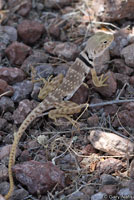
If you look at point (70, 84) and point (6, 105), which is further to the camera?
point (70, 84)

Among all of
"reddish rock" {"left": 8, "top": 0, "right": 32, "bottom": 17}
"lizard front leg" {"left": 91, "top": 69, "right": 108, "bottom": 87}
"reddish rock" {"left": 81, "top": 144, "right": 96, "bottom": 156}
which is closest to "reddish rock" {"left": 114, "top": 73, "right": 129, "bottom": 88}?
"lizard front leg" {"left": 91, "top": 69, "right": 108, "bottom": 87}

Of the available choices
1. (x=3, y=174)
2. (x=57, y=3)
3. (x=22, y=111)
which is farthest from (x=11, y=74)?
(x=57, y=3)

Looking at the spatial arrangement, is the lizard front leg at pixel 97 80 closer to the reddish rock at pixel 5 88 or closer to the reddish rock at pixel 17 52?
the reddish rock at pixel 5 88

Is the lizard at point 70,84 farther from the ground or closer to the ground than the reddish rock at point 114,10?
closer to the ground

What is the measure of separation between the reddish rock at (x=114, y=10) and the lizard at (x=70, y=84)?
0.86 metres

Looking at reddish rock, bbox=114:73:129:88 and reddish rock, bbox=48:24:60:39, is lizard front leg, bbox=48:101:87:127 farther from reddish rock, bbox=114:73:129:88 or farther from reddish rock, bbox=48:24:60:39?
reddish rock, bbox=48:24:60:39

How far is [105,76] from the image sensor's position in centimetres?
439

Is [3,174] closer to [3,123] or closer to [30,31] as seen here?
[3,123]

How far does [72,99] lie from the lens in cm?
434

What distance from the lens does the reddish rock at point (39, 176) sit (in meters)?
3.08

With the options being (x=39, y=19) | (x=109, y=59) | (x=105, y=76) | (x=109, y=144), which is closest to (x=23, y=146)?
(x=109, y=144)

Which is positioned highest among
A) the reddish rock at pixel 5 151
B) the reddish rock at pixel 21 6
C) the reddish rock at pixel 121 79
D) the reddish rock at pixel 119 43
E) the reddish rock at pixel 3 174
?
the reddish rock at pixel 21 6

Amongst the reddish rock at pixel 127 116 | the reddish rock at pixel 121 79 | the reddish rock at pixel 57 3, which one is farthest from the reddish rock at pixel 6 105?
the reddish rock at pixel 57 3

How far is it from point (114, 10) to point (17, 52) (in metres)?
1.79
